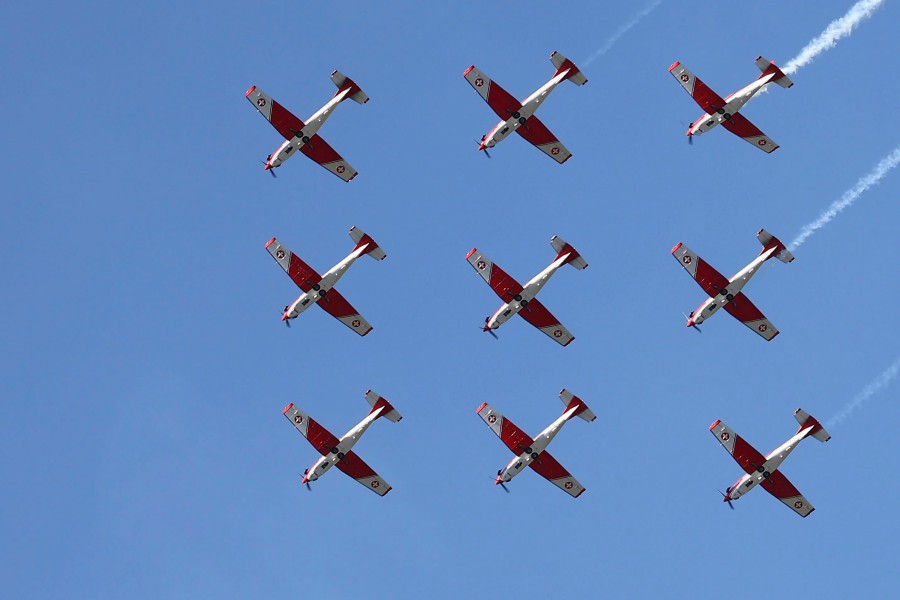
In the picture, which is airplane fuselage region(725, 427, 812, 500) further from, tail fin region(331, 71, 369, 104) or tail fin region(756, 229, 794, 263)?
tail fin region(331, 71, 369, 104)

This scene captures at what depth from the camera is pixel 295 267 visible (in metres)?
106

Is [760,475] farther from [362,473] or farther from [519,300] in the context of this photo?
[362,473]

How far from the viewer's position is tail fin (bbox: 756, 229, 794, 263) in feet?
338

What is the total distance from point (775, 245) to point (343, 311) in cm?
2577

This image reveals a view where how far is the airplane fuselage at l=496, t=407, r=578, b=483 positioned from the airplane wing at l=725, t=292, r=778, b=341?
1175 centimetres

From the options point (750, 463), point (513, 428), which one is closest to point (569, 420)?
point (513, 428)

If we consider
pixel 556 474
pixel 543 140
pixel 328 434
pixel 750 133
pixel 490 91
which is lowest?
pixel 556 474

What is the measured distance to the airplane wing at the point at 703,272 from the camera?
4141 inches

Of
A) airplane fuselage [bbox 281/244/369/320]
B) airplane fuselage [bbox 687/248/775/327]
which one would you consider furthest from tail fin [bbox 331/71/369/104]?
airplane fuselage [bbox 687/248/775/327]

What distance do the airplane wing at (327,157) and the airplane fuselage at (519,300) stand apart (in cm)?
1270

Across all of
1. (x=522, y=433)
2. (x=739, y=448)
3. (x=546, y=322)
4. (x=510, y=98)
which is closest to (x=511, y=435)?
(x=522, y=433)

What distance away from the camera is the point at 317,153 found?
354 feet

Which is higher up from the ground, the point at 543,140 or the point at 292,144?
the point at 292,144

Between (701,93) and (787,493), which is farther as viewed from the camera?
(787,493)
